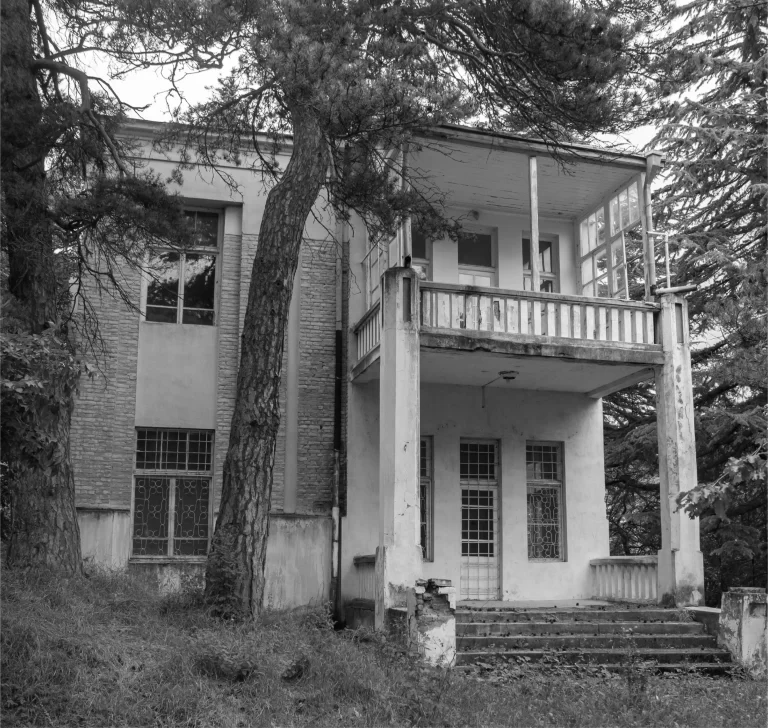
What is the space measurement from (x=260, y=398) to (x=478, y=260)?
718 cm

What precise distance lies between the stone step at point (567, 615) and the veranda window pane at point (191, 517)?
4973 mm

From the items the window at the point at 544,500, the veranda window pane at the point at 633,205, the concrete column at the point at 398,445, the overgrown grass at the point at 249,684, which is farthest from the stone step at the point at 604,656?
the veranda window pane at the point at 633,205

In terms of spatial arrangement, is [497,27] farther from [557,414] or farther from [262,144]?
[557,414]

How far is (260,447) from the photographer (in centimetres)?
1109

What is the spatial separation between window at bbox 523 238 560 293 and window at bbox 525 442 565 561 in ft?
9.72

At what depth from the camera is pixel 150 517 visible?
50.0 feet

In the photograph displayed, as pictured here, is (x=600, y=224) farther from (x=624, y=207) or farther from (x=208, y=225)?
(x=208, y=225)

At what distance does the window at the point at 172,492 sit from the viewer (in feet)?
49.7

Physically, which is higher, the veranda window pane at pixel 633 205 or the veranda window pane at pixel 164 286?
the veranda window pane at pixel 633 205

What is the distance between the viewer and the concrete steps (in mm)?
11133

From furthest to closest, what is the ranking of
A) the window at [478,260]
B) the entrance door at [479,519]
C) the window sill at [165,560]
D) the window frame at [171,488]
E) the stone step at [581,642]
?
the window at [478,260] → the entrance door at [479,519] → the window frame at [171,488] → the window sill at [165,560] → the stone step at [581,642]

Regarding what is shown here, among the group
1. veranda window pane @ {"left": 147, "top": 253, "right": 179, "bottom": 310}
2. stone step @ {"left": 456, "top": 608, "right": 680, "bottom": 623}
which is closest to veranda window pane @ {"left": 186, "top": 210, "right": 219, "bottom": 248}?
veranda window pane @ {"left": 147, "top": 253, "right": 179, "bottom": 310}

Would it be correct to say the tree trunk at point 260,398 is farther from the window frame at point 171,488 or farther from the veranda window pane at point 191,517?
the veranda window pane at point 191,517

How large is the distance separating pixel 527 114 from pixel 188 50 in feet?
15.9
